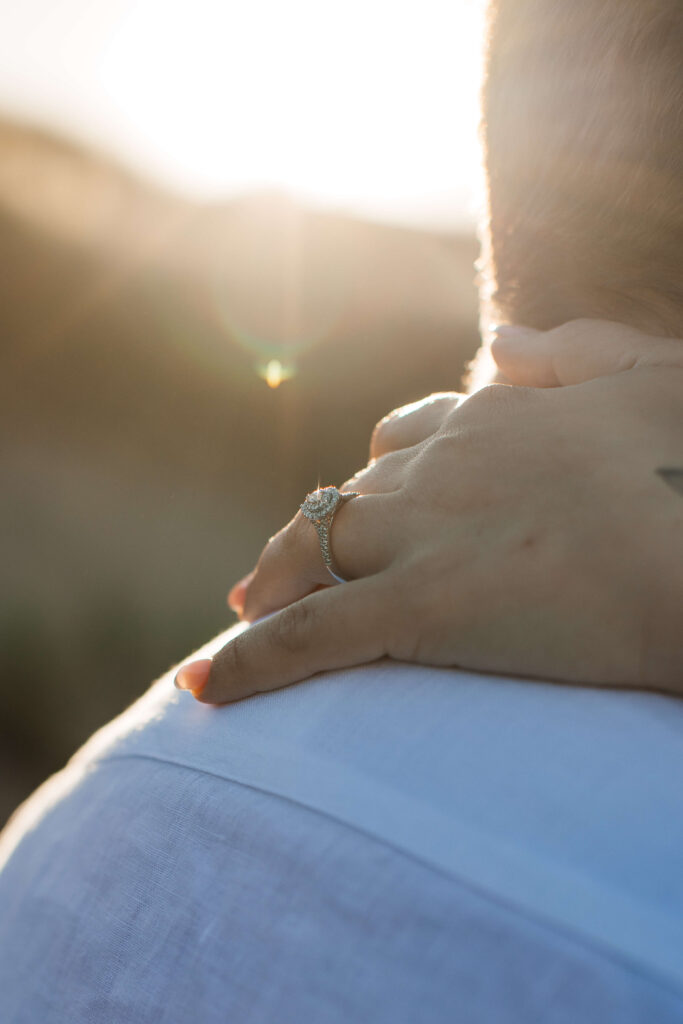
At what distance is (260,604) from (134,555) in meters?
4.07

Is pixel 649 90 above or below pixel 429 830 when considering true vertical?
above

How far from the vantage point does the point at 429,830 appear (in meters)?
0.54

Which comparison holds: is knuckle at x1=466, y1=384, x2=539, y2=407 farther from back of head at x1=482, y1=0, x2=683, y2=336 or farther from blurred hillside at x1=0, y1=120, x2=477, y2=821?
blurred hillside at x1=0, y1=120, x2=477, y2=821

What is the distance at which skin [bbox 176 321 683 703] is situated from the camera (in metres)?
0.72

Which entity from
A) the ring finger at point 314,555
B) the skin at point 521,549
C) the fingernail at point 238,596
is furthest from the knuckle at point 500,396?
the fingernail at point 238,596

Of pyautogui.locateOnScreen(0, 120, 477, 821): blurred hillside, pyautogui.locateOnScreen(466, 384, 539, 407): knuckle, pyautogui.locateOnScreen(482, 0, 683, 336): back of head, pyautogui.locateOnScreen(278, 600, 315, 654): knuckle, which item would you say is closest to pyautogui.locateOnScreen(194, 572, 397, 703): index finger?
pyautogui.locateOnScreen(278, 600, 315, 654): knuckle

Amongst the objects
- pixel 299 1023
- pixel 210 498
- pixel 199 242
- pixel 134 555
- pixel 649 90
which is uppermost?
pixel 199 242

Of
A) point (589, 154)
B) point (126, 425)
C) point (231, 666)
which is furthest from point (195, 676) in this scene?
point (126, 425)

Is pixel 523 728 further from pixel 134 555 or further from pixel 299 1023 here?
pixel 134 555

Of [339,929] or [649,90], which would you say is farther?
[649,90]

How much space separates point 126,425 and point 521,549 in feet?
15.0

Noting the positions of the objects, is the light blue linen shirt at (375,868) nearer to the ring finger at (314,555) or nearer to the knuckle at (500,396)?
the ring finger at (314,555)

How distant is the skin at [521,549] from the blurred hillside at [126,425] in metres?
3.99

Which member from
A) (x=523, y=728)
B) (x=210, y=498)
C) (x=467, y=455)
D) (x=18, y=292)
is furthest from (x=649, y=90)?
(x=18, y=292)
